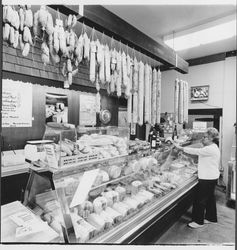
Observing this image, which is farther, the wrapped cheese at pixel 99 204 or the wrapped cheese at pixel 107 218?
the wrapped cheese at pixel 99 204

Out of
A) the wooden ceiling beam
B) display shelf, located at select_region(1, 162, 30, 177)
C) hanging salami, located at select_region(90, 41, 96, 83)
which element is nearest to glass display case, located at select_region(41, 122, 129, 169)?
hanging salami, located at select_region(90, 41, 96, 83)

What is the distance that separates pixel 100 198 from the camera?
1.98m

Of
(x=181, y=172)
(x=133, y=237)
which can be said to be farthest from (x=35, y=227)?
(x=181, y=172)

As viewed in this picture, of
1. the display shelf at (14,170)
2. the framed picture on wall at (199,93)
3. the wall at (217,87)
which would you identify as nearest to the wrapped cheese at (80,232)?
the display shelf at (14,170)

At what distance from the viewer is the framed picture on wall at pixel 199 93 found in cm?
423

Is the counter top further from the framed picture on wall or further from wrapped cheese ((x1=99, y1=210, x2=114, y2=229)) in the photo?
the framed picture on wall

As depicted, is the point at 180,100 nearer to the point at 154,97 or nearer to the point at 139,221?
the point at 154,97

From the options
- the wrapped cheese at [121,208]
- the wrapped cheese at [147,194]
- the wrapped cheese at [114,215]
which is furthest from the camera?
the wrapped cheese at [147,194]

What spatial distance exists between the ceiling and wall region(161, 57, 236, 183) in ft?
4.06

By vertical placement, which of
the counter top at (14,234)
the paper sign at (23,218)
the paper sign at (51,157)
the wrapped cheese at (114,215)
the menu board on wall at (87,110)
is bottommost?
the wrapped cheese at (114,215)

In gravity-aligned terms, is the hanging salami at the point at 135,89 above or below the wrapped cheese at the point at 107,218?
above

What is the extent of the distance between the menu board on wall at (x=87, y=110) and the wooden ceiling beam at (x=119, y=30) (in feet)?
8.23

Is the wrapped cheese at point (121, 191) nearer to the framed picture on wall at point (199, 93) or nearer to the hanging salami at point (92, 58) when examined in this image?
the hanging salami at point (92, 58)

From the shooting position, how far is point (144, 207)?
7.25 ft
